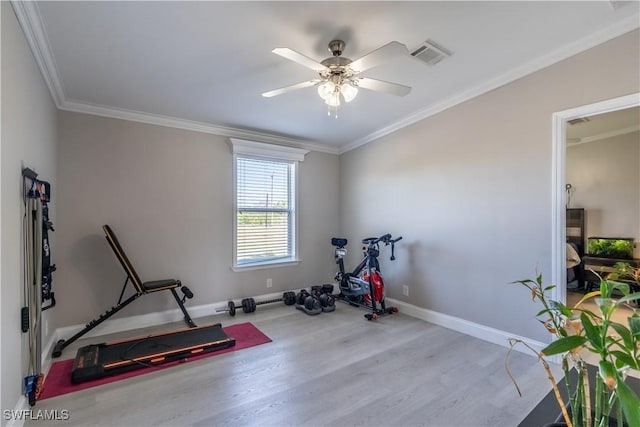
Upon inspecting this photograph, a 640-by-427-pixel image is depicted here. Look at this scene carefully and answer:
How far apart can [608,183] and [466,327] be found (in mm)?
4184

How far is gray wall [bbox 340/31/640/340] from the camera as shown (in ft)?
8.25

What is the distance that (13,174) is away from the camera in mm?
1736

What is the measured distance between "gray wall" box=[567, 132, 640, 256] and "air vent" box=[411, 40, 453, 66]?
4.60 m

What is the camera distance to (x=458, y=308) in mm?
3320

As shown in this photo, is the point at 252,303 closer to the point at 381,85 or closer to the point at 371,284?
the point at 371,284

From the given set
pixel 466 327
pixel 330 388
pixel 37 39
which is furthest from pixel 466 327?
pixel 37 39

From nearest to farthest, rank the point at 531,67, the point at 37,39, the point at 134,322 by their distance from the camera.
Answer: the point at 37,39 < the point at 531,67 < the point at 134,322

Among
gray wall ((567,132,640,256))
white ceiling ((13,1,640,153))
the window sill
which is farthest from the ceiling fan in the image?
gray wall ((567,132,640,256))

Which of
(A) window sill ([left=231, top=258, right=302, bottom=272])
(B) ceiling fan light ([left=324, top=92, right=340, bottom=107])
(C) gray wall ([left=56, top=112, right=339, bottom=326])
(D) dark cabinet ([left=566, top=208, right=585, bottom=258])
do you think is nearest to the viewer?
(B) ceiling fan light ([left=324, top=92, right=340, bottom=107])

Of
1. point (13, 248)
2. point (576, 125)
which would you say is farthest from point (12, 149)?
point (576, 125)

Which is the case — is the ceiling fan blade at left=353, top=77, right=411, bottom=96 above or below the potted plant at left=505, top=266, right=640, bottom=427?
above

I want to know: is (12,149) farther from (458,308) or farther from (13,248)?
(458,308)

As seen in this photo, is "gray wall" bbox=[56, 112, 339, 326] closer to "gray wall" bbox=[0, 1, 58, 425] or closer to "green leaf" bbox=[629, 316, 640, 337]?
"gray wall" bbox=[0, 1, 58, 425]

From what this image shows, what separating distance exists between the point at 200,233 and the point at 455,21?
11.6ft
